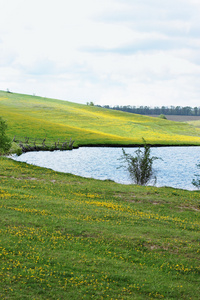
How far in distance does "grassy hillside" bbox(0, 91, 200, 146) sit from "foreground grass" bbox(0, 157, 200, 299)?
2751 inches

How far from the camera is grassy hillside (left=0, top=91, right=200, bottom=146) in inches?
4141

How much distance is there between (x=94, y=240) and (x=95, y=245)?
54cm

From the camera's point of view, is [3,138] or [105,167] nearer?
[3,138]

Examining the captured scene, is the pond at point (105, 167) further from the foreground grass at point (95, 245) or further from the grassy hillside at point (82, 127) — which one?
the grassy hillside at point (82, 127)

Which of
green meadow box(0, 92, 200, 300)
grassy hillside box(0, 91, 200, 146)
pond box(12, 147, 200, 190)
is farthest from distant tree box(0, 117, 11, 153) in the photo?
grassy hillside box(0, 91, 200, 146)

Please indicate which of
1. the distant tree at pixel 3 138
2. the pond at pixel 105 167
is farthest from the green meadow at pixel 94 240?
the distant tree at pixel 3 138

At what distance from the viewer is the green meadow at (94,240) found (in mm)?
14219

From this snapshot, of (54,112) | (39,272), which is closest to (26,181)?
(39,272)

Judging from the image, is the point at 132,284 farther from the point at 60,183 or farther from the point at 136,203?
the point at 60,183

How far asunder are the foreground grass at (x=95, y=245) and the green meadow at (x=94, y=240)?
0.13 feet

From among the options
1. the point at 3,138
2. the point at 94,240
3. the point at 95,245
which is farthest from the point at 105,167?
the point at 95,245

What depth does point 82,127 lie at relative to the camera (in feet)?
431

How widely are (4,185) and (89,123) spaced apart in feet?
363

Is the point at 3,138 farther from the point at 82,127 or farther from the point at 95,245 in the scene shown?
the point at 82,127
